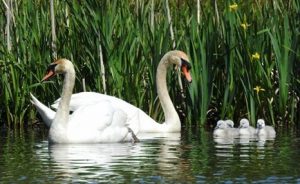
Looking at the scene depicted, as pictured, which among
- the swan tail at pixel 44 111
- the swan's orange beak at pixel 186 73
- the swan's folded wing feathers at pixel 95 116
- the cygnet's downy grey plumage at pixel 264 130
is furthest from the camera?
the swan's orange beak at pixel 186 73

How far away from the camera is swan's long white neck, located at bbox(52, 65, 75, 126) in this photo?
1476cm

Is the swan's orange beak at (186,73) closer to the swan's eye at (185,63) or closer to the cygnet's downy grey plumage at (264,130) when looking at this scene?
the swan's eye at (185,63)

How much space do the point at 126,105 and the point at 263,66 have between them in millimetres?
1994

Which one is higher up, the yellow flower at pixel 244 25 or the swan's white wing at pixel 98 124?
the yellow flower at pixel 244 25

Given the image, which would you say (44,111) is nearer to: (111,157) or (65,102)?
(65,102)

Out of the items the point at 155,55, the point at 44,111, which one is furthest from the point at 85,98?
the point at 155,55

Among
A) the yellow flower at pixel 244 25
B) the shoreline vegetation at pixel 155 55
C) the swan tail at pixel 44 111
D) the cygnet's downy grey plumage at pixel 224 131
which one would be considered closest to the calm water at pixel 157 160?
the cygnet's downy grey plumage at pixel 224 131

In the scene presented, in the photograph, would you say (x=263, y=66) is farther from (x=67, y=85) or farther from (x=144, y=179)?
(x=144, y=179)

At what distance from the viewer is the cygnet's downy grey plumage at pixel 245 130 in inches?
615

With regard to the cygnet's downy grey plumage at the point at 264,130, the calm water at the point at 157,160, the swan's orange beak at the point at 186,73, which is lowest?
the calm water at the point at 157,160

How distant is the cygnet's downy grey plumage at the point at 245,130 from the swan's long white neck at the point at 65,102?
211cm

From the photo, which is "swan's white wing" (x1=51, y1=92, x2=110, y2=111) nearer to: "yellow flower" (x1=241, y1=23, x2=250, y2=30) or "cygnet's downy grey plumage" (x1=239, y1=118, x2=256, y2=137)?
"cygnet's downy grey plumage" (x1=239, y1=118, x2=256, y2=137)

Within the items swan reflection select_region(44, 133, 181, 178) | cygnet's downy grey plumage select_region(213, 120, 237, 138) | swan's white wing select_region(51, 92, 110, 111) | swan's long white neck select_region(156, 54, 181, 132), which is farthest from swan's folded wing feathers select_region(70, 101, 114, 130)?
swan's long white neck select_region(156, 54, 181, 132)

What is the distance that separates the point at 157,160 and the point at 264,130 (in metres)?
2.71
